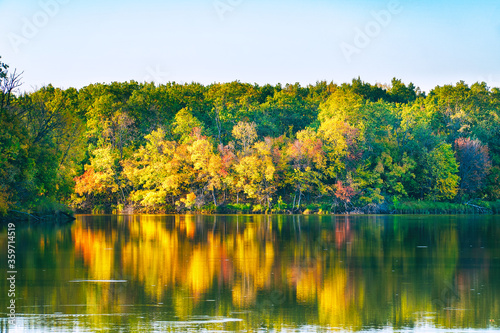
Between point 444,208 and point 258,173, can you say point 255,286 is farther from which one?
point 444,208

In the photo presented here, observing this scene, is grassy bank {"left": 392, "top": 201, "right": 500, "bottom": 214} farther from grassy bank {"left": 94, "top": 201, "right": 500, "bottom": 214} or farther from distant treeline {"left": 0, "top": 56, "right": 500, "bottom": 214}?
distant treeline {"left": 0, "top": 56, "right": 500, "bottom": 214}

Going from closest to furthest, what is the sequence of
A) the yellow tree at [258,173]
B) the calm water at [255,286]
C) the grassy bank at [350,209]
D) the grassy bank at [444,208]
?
the calm water at [255,286] < the yellow tree at [258,173] < the grassy bank at [350,209] < the grassy bank at [444,208]

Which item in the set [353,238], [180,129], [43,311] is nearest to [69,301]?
[43,311]

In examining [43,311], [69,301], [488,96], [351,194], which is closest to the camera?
[43,311]

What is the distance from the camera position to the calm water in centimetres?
1217

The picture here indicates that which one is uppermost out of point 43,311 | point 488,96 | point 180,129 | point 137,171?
point 488,96

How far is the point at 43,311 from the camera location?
13.0m

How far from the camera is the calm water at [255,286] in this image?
12172 mm

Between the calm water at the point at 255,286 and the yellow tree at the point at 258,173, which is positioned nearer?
the calm water at the point at 255,286

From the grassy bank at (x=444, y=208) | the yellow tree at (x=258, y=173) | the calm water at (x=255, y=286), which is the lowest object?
the calm water at (x=255, y=286)

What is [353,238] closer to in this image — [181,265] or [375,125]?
[181,265]

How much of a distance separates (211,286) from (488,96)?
270 feet

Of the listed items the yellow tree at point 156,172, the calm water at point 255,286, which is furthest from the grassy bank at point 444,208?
the calm water at point 255,286

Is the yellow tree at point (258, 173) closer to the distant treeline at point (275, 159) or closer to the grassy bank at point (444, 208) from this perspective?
the distant treeline at point (275, 159)
